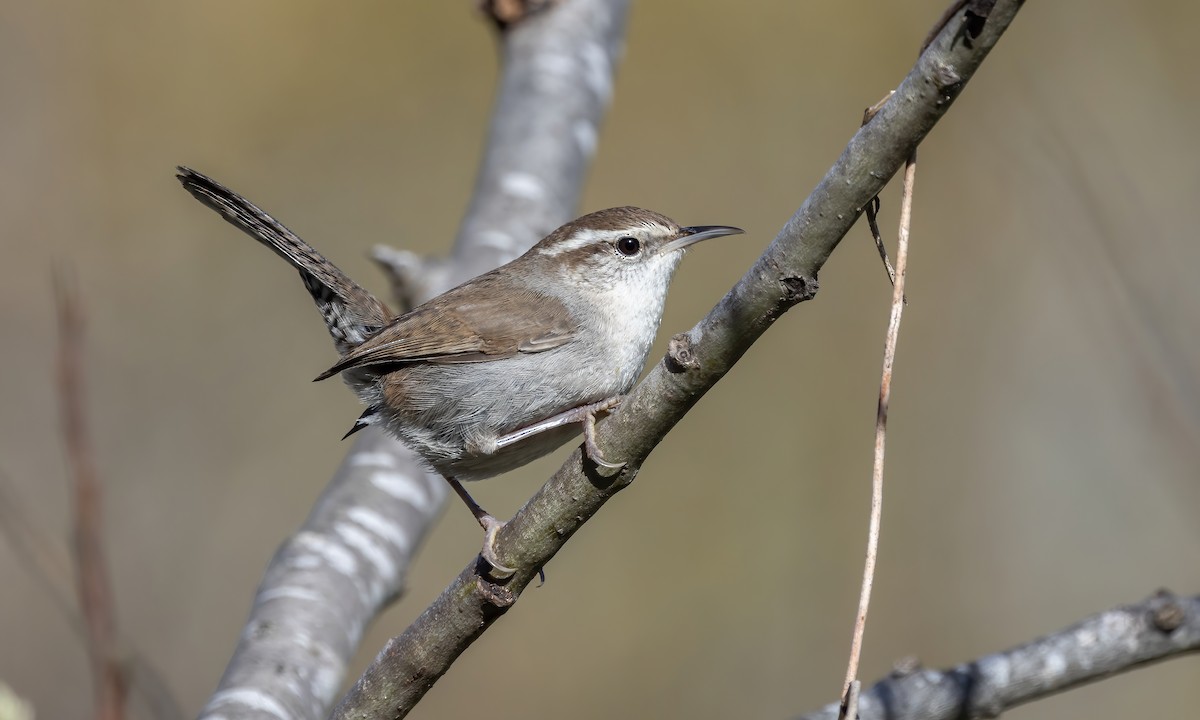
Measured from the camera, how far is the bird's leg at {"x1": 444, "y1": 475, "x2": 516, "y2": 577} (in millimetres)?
2148

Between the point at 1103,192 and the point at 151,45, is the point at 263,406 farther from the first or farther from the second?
the point at 1103,192

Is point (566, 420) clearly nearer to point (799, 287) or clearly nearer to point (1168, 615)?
point (799, 287)

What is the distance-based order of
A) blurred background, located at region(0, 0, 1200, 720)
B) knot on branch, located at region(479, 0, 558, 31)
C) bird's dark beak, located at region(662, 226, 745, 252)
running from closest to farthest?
bird's dark beak, located at region(662, 226, 745, 252)
knot on branch, located at region(479, 0, 558, 31)
blurred background, located at region(0, 0, 1200, 720)

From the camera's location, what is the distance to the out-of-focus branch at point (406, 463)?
9.34 ft

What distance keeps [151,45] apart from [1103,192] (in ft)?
18.4

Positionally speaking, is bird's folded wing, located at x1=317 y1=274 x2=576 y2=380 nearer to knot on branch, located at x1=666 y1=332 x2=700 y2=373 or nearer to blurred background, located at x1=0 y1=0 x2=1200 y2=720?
knot on branch, located at x1=666 y1=332 x2=700 y2=373

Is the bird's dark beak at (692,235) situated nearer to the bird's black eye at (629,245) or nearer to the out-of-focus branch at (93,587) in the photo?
the bird's black eye at (629,245)

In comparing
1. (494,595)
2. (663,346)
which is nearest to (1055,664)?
(494,595)

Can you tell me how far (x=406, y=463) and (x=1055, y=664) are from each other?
225 cm

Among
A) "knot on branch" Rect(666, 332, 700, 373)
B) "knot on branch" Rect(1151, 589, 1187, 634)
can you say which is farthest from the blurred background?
"knot on branch" Rect(666, 332, 700, 373)

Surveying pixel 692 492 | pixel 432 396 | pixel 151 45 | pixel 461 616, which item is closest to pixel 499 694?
pixel 692 492

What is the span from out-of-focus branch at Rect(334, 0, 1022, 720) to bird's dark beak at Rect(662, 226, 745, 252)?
1.50 metres

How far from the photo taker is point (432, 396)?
3.11m

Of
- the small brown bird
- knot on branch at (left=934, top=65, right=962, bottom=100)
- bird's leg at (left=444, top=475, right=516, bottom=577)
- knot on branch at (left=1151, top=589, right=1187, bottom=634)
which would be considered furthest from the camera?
the small brown bird
